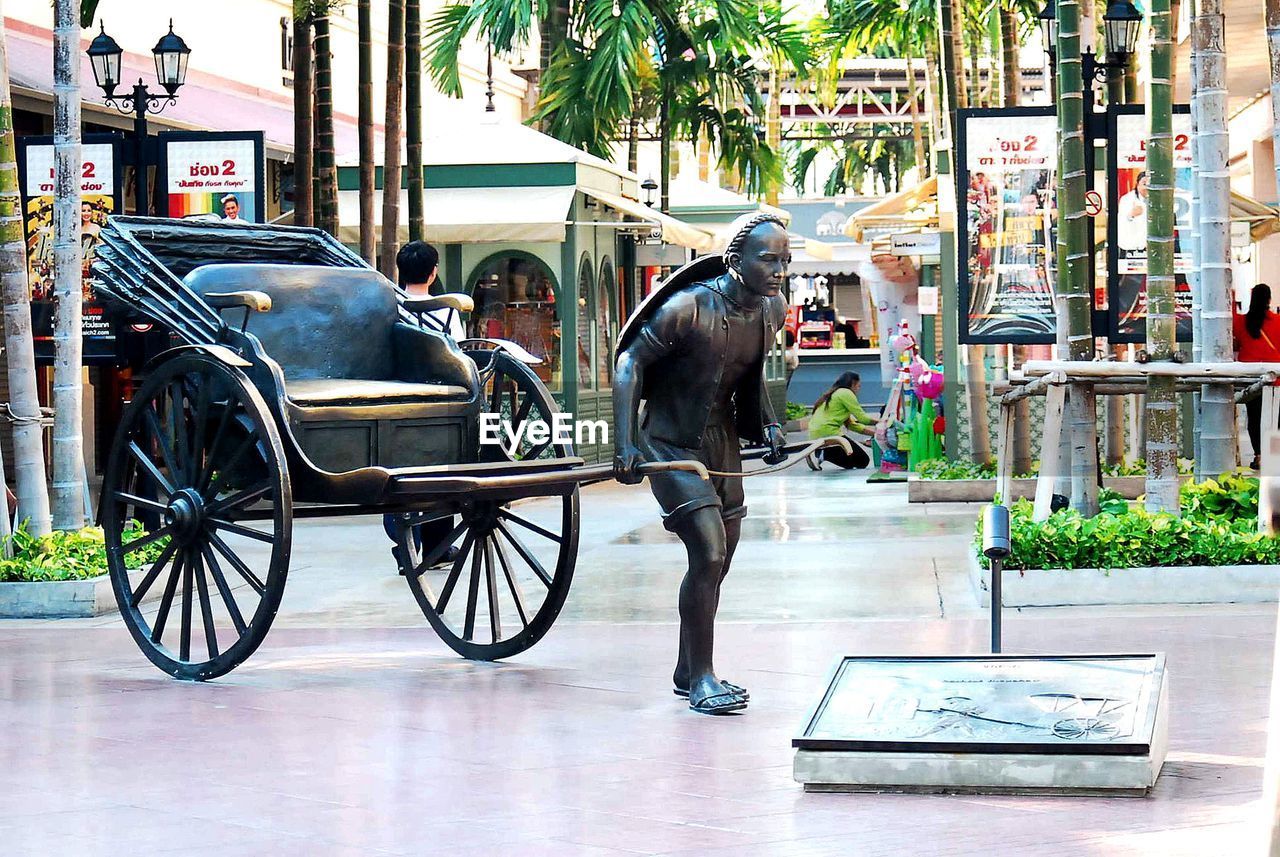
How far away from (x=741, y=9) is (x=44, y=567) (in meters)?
21.2

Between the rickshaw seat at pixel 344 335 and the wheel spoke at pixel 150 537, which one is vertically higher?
the rickshaw seat at pixel 344 335

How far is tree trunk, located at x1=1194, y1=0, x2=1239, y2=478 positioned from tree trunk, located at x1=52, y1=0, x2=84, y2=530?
6.52 metres

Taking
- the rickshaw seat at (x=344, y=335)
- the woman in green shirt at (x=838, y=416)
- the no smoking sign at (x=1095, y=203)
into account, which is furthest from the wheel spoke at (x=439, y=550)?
the woman in green shirt at (x=838, y=416)

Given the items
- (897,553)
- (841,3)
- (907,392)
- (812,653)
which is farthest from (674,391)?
(841,3)

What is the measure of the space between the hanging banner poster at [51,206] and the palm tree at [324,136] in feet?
6.38

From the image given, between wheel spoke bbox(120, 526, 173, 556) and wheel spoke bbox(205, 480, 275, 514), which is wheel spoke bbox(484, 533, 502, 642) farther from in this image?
wheel spoke bbox(120, 526, 173, 556)

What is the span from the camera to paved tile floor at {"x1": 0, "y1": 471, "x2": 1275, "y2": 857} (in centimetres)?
553

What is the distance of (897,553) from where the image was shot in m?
13.0

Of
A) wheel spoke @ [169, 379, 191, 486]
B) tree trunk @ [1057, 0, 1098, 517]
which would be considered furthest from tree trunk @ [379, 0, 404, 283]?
wheel spoke @ [169, 379, 191, 486]

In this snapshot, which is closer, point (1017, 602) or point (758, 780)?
point (758, 780)

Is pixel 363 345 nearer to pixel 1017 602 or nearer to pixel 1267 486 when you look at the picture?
pixel 1017 602

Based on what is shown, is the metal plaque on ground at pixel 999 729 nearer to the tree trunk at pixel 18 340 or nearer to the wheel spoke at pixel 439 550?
the wheel spoke at pixel 439 550

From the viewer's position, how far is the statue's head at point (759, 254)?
7477mm

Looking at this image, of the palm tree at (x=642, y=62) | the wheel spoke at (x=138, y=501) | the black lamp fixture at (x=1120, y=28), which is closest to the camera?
the wheel spoke at (x=138, y=501)
